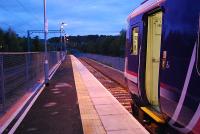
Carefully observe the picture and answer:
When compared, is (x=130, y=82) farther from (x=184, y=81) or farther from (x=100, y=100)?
(x=184, y=81)

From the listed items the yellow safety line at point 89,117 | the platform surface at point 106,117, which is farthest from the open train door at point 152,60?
the yellow safety line at point 89,117

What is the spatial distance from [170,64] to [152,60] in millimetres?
2615

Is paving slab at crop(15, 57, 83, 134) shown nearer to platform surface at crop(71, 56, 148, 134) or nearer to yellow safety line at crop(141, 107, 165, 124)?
platform surface at crop(71, 56, 148, 134)

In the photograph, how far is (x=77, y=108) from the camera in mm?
14383

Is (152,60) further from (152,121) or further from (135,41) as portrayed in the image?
(135,41)

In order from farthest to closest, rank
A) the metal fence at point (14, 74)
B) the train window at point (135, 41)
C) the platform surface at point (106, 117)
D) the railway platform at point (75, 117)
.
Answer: the metal fence at point (14, 74)
the train window at point (135, 41)
the railway platform at point (75, 117)
the platform surface at point (106, 117)

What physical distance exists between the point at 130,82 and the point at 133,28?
150cm

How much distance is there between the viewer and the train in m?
6.55

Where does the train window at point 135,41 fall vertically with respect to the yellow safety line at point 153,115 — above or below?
above

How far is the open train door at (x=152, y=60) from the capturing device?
10.1 meters

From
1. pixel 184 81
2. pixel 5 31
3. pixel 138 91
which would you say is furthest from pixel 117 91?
pixel 5 31

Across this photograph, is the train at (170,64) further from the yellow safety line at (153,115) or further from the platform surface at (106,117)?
the platform surface at (106,117)

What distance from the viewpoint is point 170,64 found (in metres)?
7.64

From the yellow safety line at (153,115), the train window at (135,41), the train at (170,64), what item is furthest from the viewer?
the train window at (135,41)
